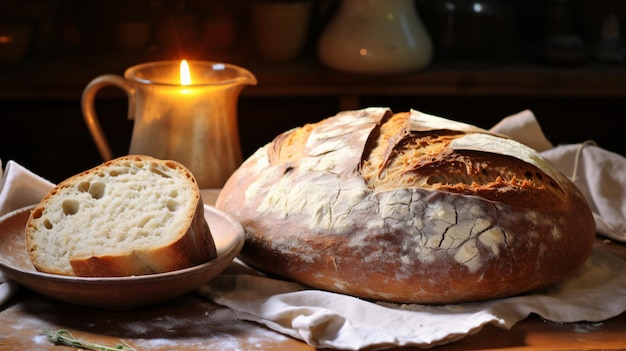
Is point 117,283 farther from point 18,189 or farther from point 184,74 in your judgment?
point 184,74

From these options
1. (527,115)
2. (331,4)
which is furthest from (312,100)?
(527,115)

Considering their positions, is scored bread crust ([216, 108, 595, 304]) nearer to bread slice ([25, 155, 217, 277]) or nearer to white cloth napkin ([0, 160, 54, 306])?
bread slice ([25, 155, 217, 277])

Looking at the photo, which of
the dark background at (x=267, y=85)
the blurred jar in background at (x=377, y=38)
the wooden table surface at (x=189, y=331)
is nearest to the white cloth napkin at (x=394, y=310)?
the wooden table surface at (x=189, y=331)

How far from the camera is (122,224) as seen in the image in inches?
44.3

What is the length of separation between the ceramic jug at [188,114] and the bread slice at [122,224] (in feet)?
0.67

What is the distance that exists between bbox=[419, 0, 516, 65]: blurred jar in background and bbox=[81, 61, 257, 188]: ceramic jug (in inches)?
40.7

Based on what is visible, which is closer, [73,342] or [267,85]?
[73,342]

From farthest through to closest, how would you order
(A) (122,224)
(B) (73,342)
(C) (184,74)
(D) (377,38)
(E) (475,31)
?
(E) (475,31)
(D) (377,38)
(C) (184,74)
(A) (122,224)
(B) (73,342)

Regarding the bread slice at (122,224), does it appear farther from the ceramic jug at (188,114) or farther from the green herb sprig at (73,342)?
the ceramic jug at (188,114)

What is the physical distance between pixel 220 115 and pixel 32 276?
49cm

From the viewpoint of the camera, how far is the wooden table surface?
41.0 inches

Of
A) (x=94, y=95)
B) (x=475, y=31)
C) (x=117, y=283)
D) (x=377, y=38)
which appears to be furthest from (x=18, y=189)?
(x=475, y=31)

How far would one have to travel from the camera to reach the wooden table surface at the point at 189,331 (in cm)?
104

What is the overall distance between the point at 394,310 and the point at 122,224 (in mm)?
355
